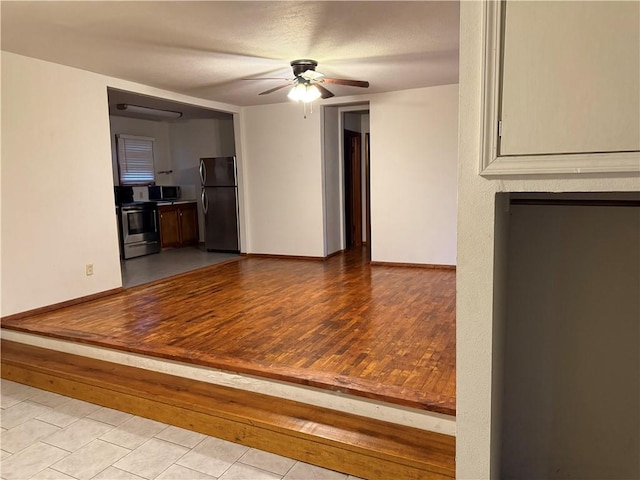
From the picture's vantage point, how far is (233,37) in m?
3.28

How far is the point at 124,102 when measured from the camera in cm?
615

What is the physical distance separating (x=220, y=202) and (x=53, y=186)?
10.4ft

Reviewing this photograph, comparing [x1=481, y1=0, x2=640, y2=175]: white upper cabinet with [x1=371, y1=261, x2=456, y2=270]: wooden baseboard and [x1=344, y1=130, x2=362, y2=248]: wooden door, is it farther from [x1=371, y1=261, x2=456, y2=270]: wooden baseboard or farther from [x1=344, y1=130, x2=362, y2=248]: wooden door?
[x1=344, y1=130, x2=362, y2=248]: wooden door

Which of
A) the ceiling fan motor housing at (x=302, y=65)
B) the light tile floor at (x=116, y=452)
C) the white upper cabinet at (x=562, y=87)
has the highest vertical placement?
the ceiling fan motor housing at (x=302, y=65)

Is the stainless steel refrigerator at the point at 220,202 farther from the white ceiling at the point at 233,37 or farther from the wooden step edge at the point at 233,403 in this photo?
the wooden step edge at the point at 233,403

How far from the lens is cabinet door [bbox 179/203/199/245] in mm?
7906

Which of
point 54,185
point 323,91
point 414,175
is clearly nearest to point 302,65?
point 323,91

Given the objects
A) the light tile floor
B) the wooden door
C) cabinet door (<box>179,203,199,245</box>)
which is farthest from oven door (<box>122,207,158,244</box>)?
the light tile floor

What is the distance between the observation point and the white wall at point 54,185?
3691 mm

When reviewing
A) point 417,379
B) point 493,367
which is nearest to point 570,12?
point 493,367

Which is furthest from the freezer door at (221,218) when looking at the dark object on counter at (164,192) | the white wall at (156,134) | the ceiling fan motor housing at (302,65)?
the ceiling fan motor housing at (302,65)

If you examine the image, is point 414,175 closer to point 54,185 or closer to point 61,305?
point 54,185

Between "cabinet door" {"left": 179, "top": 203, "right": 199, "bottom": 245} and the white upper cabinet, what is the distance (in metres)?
7.14

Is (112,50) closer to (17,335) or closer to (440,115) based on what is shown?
(17,335)
